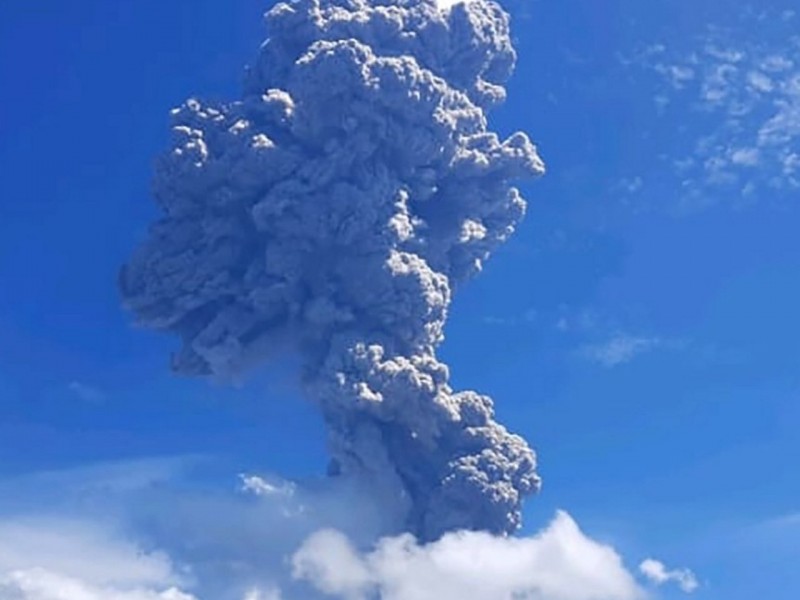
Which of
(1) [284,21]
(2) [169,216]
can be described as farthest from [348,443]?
(1) [284,21]

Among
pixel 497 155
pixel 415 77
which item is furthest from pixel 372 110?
pixel 497 155

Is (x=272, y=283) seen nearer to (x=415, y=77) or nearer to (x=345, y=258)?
(x=345, y=258)

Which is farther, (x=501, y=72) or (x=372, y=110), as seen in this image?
(x=501, y=72)

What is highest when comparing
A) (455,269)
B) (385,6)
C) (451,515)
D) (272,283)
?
(385,6)

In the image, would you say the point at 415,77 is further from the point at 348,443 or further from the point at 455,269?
the point at 348,443

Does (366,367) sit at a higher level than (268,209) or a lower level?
lower

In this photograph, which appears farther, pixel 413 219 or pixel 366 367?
pixel 413 219
